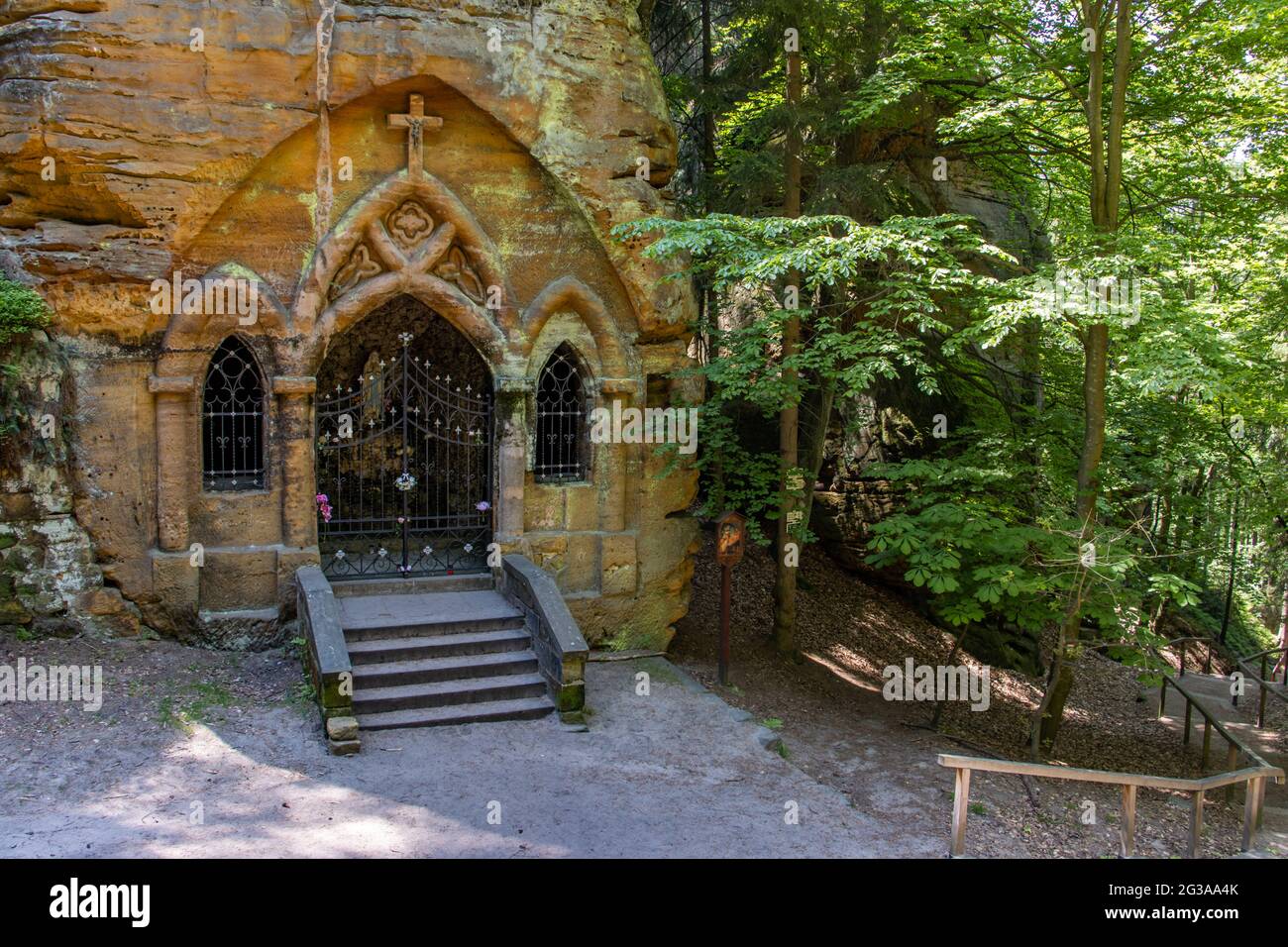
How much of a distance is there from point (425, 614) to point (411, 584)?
2.85 ft

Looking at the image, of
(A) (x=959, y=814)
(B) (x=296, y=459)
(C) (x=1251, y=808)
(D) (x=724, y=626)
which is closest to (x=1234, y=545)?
(C) (x=1251, y=808)

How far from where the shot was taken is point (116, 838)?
6691 mm

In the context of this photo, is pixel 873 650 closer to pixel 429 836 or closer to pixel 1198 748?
pixel 1198 748

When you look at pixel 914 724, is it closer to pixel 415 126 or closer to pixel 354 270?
pixel 354 270

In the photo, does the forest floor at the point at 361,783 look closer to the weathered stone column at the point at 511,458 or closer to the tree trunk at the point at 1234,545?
the weathered stone column at the point at 511,458

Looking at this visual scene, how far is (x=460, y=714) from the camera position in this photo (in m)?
9.28

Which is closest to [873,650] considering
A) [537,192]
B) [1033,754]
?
[1033,754]

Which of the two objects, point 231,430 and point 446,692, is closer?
point 446,692

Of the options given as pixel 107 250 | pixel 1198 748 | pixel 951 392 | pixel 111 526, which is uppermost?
pixel 107 250

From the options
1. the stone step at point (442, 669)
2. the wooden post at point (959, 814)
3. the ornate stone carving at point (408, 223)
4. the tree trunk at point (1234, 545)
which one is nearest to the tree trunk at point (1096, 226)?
the tree trunk at point (1234, 545)

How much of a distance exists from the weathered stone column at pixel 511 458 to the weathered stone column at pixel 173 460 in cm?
316

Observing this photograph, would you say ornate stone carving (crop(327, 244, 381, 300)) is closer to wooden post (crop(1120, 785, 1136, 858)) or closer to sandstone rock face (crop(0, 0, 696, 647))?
sandstone rock face (crop(0, 0, 696, 647))

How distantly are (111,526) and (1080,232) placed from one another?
1025 centimetres

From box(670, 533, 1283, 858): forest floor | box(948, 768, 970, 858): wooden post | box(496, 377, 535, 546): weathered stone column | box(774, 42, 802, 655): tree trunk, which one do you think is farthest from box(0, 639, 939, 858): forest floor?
box(774, 42, 802, 655): tree trunk
